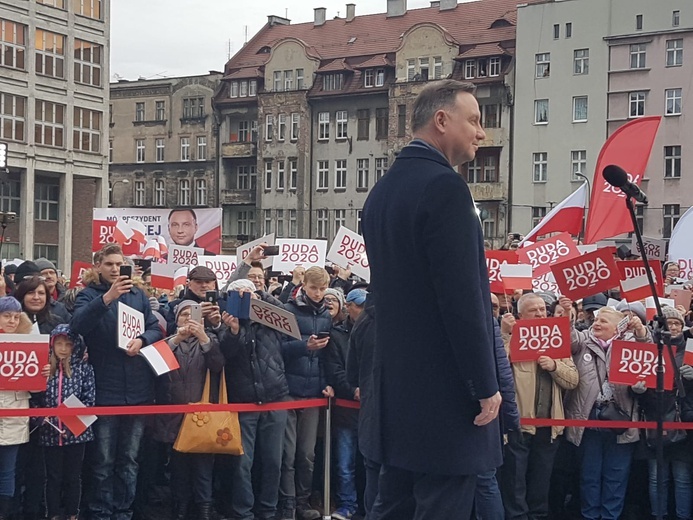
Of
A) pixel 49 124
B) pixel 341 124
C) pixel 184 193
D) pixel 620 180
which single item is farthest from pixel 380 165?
pixel 620 180

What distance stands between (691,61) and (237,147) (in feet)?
90.5

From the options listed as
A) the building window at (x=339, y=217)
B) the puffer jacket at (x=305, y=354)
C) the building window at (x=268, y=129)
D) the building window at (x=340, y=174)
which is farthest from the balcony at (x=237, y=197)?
the puffer jacket at (x=305, y=354)

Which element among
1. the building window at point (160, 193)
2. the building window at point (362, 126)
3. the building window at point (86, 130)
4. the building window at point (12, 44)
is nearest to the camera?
the building window at point (12, 44)

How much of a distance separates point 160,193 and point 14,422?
65937 millimetres

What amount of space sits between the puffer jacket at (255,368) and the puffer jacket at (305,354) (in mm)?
219

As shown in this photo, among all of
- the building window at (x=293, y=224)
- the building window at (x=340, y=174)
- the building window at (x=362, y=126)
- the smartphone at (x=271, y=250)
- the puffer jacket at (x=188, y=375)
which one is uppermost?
the building window at (x=362, y=126)

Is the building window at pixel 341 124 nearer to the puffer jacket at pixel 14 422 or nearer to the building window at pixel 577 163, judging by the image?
the building window at pixel 577 163

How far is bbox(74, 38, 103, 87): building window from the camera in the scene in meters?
60.8

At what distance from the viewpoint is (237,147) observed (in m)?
68.7

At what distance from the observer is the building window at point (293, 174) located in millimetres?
66125

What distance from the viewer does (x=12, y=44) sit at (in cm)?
5731

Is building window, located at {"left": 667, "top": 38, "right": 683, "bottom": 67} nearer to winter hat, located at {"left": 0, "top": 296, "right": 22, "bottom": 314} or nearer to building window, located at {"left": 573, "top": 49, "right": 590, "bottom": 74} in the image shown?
building window, located at {"left": 573, "top": 49, "right": 590, "bottom": 74}

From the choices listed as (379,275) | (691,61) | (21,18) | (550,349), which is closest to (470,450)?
(379,275)

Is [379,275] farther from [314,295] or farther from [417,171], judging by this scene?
[314,295]
